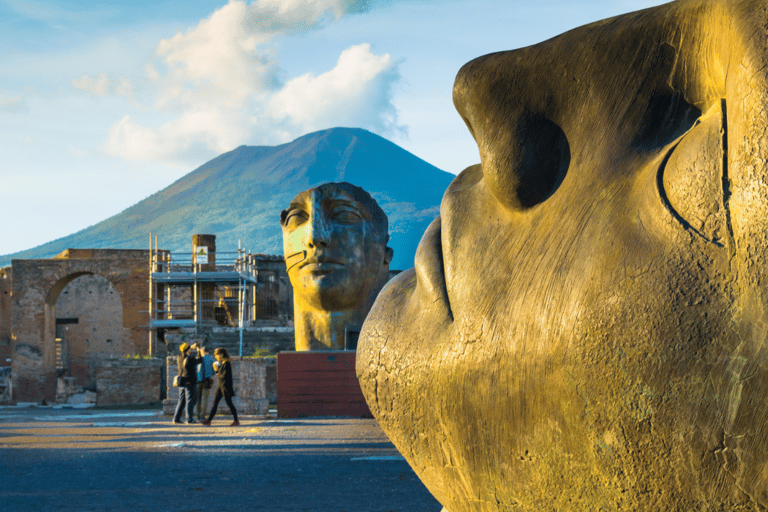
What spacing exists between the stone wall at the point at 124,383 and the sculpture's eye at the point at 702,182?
15.9 metres

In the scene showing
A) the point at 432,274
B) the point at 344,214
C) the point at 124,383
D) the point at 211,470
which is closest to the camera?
the point at 432,274

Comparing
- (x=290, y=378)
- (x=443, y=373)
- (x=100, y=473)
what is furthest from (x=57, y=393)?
(x=443, y=373)

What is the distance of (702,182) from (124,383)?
632 inches

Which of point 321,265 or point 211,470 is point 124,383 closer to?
point 321,265

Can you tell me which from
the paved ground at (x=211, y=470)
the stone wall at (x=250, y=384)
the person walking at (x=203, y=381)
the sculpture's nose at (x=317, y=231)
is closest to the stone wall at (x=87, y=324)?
the stone wall at (x=250, y=384)

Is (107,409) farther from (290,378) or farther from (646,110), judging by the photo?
(646,110)

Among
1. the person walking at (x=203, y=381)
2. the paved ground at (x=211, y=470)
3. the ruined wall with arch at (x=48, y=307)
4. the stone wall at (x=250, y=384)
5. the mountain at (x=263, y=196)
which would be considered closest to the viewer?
the paved ground at (x=211, y=470)

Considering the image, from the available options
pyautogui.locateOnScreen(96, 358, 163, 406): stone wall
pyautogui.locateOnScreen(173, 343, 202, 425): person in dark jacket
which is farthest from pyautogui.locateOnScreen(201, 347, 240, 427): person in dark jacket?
pyautogui.locateOnScreen(96, 358, 163, 406): stone wall

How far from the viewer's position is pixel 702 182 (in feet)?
3.84

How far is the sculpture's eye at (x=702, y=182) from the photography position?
1155 millimetres

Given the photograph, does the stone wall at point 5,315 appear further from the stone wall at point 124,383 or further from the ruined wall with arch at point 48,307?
the stone wall at point 124,383

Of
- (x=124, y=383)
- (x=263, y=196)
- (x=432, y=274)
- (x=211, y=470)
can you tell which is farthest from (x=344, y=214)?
(x=263, y=196)

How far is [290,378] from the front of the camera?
35.8ft

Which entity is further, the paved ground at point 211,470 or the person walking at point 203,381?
the person walking at point 203,381
